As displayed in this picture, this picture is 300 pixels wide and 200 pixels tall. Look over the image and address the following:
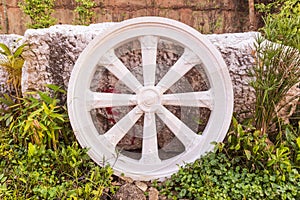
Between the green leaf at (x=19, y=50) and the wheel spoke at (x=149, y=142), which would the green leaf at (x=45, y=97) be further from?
the wheel spoke at (x=149, y=142)

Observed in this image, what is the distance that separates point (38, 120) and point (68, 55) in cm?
59

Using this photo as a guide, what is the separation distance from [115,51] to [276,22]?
1240mm

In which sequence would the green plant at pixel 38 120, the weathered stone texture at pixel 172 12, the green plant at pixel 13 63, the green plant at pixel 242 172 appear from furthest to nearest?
the weathered stone texture at pixel 172 12 < the green plant at pixel 13 63 < the green plant at pixel 38 120 < the green plant at pixel 242 172

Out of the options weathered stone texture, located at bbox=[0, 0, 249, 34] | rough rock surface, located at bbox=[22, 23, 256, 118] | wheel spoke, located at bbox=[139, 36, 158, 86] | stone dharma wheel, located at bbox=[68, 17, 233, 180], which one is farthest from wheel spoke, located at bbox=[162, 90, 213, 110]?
weathered stone texture, located at bbox=[0, 0, 249, 34]

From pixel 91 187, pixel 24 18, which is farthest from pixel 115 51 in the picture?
pixel 24 18

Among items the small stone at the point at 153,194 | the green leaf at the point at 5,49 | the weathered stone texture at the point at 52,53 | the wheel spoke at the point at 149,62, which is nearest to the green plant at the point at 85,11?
the weathered stone texture at the point at 52,53

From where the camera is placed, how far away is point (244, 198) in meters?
1.96

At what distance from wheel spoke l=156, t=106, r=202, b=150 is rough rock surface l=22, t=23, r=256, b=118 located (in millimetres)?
505

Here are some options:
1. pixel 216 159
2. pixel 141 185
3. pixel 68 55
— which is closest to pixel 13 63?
pixel 68 55

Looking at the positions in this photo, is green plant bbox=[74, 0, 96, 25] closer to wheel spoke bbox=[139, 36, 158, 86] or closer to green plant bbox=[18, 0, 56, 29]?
green plant bbox=[18, 0, 56, 29]

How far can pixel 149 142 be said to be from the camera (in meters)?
2.38

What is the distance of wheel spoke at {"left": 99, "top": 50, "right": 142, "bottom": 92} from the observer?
2330 millimetres

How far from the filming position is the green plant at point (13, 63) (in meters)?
2.47

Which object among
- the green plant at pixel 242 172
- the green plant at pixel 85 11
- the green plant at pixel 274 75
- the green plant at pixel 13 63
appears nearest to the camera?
the green plant at pixel 242 172
